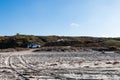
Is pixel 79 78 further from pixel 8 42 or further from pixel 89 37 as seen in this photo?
pixel 89 37

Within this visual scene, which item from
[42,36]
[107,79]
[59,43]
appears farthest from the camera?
[42,36]

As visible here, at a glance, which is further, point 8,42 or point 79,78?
point 8,42

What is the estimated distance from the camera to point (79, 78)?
14.1 meters

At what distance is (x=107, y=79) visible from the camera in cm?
1365

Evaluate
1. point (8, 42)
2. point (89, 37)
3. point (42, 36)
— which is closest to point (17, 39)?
point (8, 42)

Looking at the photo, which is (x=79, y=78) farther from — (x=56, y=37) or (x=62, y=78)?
(x=56, y=37)

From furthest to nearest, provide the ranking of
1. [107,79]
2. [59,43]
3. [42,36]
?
Result: [42,36]
[59,43]
[107,79]

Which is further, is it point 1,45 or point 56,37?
point 56,37

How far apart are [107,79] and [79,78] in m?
1.48

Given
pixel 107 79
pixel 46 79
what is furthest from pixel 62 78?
pixel 107 79

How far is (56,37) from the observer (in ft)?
348

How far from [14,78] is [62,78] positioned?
2.58m

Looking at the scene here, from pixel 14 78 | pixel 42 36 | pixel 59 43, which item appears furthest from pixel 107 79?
pixel 42 36

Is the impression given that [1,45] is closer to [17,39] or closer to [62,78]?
[17,39]
